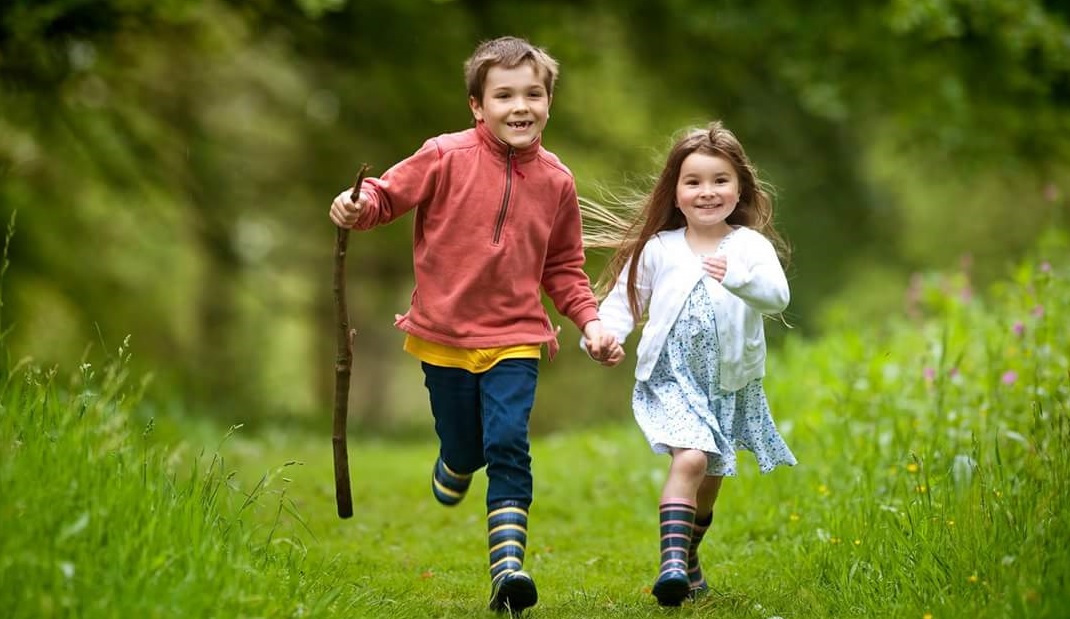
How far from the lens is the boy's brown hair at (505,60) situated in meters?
4.43

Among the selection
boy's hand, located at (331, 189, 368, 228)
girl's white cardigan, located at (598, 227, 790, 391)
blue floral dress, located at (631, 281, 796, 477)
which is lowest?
blue floral dress, located at (631, 281, 796, 477)

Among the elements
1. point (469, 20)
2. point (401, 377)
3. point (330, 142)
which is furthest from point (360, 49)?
point (401, 377)

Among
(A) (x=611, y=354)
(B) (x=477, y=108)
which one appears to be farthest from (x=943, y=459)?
(B) (x=477, y=108)

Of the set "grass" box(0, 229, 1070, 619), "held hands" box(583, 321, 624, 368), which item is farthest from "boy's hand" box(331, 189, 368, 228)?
"held hands" box(583, 321, 624, 368)

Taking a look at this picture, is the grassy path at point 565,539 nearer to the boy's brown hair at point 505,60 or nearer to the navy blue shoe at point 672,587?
the navy blue shoe at point 672,587

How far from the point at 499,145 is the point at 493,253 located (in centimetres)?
38

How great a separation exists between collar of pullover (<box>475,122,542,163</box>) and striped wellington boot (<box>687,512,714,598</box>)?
58.1 inches

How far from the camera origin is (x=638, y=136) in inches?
620

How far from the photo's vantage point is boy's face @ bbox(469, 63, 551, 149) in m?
4.41

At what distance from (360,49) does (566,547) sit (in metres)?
7.22

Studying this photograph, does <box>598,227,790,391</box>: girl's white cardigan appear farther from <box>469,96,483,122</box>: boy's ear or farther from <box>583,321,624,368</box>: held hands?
<box>469,96,483,122</box>: boy's ear

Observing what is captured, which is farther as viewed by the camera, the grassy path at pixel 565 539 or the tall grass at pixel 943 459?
the grassy path at pixel 565 539

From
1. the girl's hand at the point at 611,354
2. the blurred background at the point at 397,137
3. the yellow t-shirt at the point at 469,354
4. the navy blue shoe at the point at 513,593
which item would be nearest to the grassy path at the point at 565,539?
the navy blue shoe at the point at 513,593

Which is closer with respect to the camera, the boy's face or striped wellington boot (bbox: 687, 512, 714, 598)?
the boy's face
